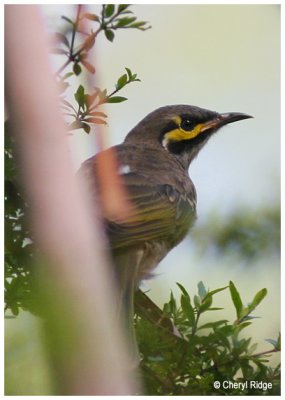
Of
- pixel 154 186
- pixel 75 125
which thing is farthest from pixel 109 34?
pixel 154 186

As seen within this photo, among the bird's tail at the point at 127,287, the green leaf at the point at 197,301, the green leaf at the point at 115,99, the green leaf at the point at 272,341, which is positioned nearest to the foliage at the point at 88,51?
the green leaf at the point at 115,99

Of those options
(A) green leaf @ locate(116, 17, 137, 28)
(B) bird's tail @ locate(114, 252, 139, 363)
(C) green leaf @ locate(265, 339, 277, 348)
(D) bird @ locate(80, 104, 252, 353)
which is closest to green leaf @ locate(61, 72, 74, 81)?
(A) green leaf @ locate(116, 17, 137, 28)

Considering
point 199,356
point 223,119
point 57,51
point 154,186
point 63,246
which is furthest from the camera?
point 223,119

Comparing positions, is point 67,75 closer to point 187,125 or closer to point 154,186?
point 154,186

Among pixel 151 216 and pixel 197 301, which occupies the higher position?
pixel 151 216

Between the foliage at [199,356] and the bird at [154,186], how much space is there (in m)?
0.09

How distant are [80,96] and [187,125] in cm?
85

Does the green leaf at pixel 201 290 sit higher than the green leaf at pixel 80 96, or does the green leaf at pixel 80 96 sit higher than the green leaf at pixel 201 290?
the green leaf at pixel 80 96

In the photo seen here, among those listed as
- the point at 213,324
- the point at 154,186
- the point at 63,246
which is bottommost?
the point at 213,324

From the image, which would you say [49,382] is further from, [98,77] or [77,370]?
[98,77]

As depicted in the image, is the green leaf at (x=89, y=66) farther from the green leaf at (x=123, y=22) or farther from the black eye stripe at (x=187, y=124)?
the black eye stripe at (x=187, y=124)

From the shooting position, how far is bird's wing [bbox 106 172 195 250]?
9.64 ft

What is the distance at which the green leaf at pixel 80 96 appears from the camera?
2980 millimetres

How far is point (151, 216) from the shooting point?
3133 mm
